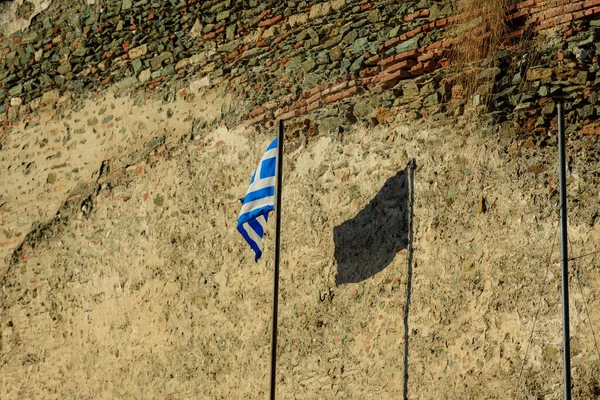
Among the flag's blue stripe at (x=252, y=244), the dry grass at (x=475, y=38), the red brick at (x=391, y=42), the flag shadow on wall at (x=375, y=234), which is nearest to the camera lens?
the dry grass at (x=475, y=38)

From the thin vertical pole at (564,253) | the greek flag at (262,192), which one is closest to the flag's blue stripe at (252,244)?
the greek flag at (262,192)

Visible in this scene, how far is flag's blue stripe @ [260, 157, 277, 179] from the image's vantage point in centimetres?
832

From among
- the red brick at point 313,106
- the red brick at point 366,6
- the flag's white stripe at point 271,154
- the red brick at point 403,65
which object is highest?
the red brick at point 366,6

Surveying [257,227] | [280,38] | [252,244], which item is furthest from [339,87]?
[252,244]

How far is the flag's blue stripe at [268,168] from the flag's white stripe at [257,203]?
162 millimetres

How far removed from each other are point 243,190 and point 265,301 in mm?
980

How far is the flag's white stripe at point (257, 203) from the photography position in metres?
8.30

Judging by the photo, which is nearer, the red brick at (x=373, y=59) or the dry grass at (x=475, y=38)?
the dry grass at (x=475, y=38)

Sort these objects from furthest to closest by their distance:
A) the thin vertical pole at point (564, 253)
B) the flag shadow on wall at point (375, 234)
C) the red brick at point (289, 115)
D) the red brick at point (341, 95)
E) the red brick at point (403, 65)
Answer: the red brick at point (289, 115) → the red brick at point (341, 95) → the red brick at point (403, 65) → the flag shadow on wall at point (375, 234) → the thin vertical pole at point (564, 253)

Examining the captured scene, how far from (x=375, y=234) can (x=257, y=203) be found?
0.87 m

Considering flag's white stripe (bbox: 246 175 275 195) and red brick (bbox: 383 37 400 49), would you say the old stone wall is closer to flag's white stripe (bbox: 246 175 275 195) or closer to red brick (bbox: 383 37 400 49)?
red brick (bbox: 383 37 400 49)

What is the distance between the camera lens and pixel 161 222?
9773 mm

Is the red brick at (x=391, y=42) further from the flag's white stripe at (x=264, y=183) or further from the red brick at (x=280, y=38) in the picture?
the flag's white stripe at (x=264, y=183)

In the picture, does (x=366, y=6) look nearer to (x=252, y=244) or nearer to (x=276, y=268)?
(x=252, y=244)
